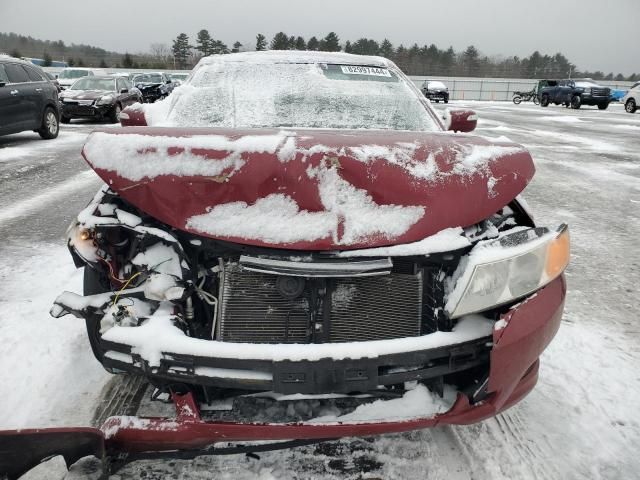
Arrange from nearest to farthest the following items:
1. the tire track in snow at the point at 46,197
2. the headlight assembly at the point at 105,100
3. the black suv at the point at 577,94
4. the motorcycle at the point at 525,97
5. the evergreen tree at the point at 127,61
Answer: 1. the tire track in snow at the point at 46,197
2. the headlight assembly at the point at 105,100
3. the black suv at the point at 577,94
4. the motorcycle at the point at 525,97
5. the evergreen tree at the point at 127,61

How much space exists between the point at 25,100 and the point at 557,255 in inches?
437

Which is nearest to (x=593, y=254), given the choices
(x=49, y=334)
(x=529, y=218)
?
(x=529, y=218)

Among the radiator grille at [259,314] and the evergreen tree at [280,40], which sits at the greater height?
the evergreen tree at [280,40]

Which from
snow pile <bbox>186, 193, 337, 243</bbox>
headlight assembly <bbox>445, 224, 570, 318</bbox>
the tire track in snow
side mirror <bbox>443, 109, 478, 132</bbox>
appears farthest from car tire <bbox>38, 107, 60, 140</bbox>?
headlight assembly <bbox>445, 224, 570, 318</bbox>

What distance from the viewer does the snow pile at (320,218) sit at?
5.59ft

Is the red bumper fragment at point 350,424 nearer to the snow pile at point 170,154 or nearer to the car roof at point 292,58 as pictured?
the snow pile at point 170,154

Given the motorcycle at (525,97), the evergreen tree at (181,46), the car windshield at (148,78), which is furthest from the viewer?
the evergreen tree at (181,46)

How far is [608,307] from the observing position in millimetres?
3408

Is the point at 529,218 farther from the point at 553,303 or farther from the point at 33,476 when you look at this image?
the point at 33,476

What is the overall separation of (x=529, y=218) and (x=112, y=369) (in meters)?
1.77

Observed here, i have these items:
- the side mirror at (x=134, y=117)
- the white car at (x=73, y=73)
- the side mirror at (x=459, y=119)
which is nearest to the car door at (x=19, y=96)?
the side mirror at (x=134, y=117)

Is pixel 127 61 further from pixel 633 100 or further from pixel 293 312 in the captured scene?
pixel 293 312

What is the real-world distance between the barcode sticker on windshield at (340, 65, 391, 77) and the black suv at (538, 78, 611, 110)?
27681 mm

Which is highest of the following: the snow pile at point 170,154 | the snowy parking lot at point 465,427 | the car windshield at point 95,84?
the car windshield at point 95,84
